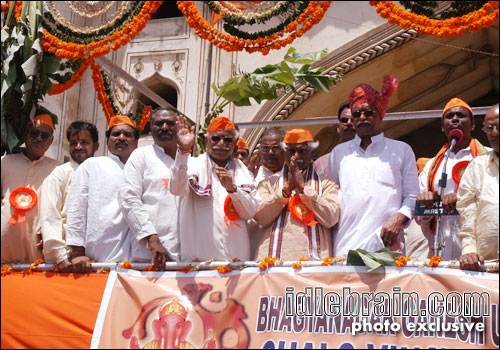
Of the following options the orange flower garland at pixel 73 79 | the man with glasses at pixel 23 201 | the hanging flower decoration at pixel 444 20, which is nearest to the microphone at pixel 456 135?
the hanging flower decoration at pixel 444 20

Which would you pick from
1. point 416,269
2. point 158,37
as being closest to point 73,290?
point 416,269

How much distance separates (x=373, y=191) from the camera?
4273 mm

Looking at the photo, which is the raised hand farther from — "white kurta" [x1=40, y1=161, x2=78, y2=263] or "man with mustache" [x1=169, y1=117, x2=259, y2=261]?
"white kurta" [x1=40, y1=161, x2=78, y2=263]

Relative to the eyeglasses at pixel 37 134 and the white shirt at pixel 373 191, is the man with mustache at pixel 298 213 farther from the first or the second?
the eyeglasses at pixel 37 134

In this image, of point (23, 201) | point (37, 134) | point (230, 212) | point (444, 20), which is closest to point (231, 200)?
point (230, 212)

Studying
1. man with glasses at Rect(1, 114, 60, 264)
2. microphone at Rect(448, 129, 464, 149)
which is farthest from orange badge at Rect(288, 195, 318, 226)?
man with glasses at Rect(1, 114, 60, 264)

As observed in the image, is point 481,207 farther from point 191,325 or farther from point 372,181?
point 191,325

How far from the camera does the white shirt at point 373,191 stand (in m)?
4.20

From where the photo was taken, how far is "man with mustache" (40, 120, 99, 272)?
4.54 m

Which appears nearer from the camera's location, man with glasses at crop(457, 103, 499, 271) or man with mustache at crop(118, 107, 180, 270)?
man with glasses at crop(457, 103, 499, 271)

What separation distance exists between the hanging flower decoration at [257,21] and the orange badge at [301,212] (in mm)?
1855

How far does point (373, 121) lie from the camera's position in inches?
177

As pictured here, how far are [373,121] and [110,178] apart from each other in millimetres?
1861

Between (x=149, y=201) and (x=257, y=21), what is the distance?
2057 millimetres
